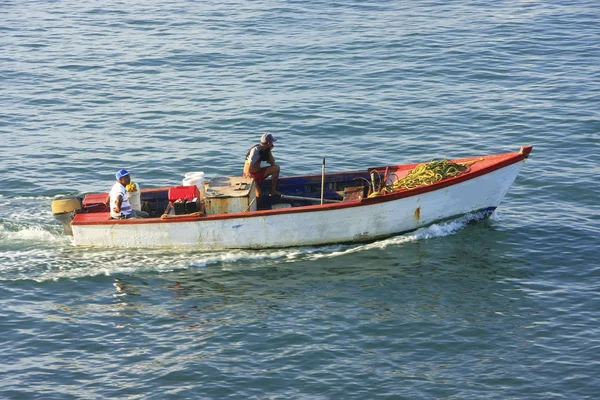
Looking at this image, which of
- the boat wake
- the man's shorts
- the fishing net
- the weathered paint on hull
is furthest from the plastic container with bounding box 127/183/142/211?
the fishing net

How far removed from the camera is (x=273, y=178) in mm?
19156

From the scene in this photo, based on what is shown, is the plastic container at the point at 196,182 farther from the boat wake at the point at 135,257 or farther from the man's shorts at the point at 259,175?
the boat wake at the point at 135,257

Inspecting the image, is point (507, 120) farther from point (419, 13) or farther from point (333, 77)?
point (419, 13)

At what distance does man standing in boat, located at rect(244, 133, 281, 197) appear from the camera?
1883cm

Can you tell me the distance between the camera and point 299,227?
18062 mm

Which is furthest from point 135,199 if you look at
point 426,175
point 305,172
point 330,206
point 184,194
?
point 426,175

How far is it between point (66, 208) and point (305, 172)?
6.57m

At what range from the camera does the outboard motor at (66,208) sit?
61.1 ft

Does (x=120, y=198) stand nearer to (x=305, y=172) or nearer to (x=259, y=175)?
(x=259, y=175)

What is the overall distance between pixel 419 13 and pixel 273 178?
20.7m

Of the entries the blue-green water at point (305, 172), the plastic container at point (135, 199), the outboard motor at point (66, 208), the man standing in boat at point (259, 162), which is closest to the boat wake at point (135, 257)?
the blue-green water at point (305, 172)

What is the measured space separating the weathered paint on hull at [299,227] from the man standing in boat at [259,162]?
1.34 meters

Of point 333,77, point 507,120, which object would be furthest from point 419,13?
point 507,120

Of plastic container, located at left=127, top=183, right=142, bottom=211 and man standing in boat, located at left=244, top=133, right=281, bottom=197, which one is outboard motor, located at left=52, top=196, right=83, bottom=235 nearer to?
plastic container, located at left=127, top=183, right=142, bottom=211
